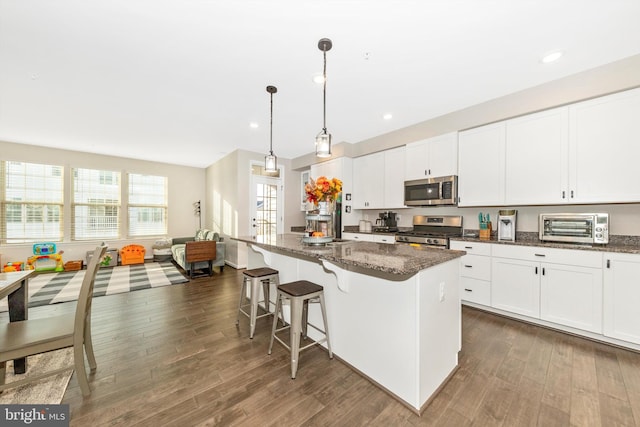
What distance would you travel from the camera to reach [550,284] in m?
2.61

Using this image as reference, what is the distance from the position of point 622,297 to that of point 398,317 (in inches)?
92.0

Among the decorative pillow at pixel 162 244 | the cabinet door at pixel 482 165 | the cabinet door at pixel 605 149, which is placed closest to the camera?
the cabinet door at pixel 605 149

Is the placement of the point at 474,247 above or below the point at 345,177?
below

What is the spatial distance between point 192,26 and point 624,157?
4127mm

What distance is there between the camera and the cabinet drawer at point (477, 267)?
3.04 metres

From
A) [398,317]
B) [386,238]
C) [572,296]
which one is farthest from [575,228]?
[398,317]

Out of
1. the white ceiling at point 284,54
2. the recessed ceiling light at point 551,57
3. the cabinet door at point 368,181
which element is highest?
the white ceiling at point 284,54

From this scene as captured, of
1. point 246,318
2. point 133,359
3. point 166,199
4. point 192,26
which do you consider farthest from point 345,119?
point 166,199

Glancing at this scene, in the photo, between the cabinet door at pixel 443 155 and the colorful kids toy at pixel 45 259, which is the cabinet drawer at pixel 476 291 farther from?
the colorful kids toy at pixel 45 259

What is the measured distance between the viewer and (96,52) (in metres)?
2.27

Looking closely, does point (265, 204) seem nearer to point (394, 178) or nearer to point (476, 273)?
point (394, 178)

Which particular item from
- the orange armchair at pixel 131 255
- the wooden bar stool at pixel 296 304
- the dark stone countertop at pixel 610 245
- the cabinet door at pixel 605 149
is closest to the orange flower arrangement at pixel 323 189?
the wooden bar stool at pixel 296 304

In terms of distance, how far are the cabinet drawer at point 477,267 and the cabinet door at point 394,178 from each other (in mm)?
1388

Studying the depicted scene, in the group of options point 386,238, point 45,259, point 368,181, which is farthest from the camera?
point 45,259
